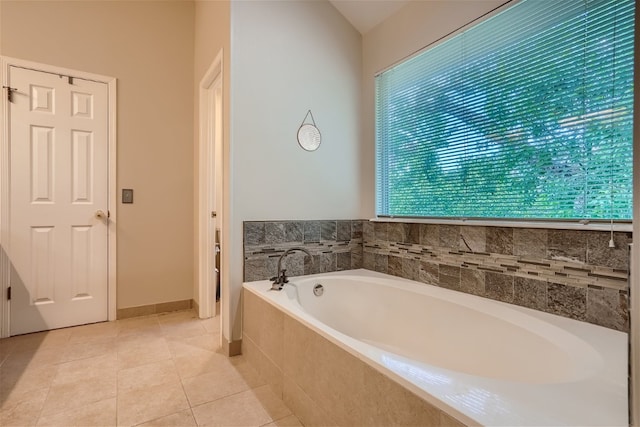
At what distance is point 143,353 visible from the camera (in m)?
2.00

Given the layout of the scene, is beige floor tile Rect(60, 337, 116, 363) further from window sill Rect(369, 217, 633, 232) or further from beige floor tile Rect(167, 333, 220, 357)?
window sill Rect(369, 217, 633, 232)

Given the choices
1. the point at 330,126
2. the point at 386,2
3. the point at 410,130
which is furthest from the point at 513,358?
the point at 386,2

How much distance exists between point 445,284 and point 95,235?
273cm

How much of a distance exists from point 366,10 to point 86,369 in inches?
124

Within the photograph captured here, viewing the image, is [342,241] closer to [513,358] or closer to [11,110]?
[513,358]

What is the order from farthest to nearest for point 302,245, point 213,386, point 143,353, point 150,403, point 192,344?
point 302,245 → point 192,344 → point 143,353 → point 213,386 → point 150,403

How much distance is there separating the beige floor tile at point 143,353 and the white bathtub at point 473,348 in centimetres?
77

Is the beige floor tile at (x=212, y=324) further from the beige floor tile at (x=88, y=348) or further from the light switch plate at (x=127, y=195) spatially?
the light switch plate at (x=127, y=195)

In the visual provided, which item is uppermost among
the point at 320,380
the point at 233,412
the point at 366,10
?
the point at 366,10

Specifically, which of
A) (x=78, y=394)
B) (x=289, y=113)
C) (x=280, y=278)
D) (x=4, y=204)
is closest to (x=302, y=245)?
(x=280, y=278)

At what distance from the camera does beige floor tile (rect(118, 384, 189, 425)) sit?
138 cm

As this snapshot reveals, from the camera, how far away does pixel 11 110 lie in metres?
2.21

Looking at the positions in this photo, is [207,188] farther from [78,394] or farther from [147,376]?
[78,394]

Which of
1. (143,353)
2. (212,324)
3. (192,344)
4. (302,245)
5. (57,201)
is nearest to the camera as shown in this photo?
(143,353)
